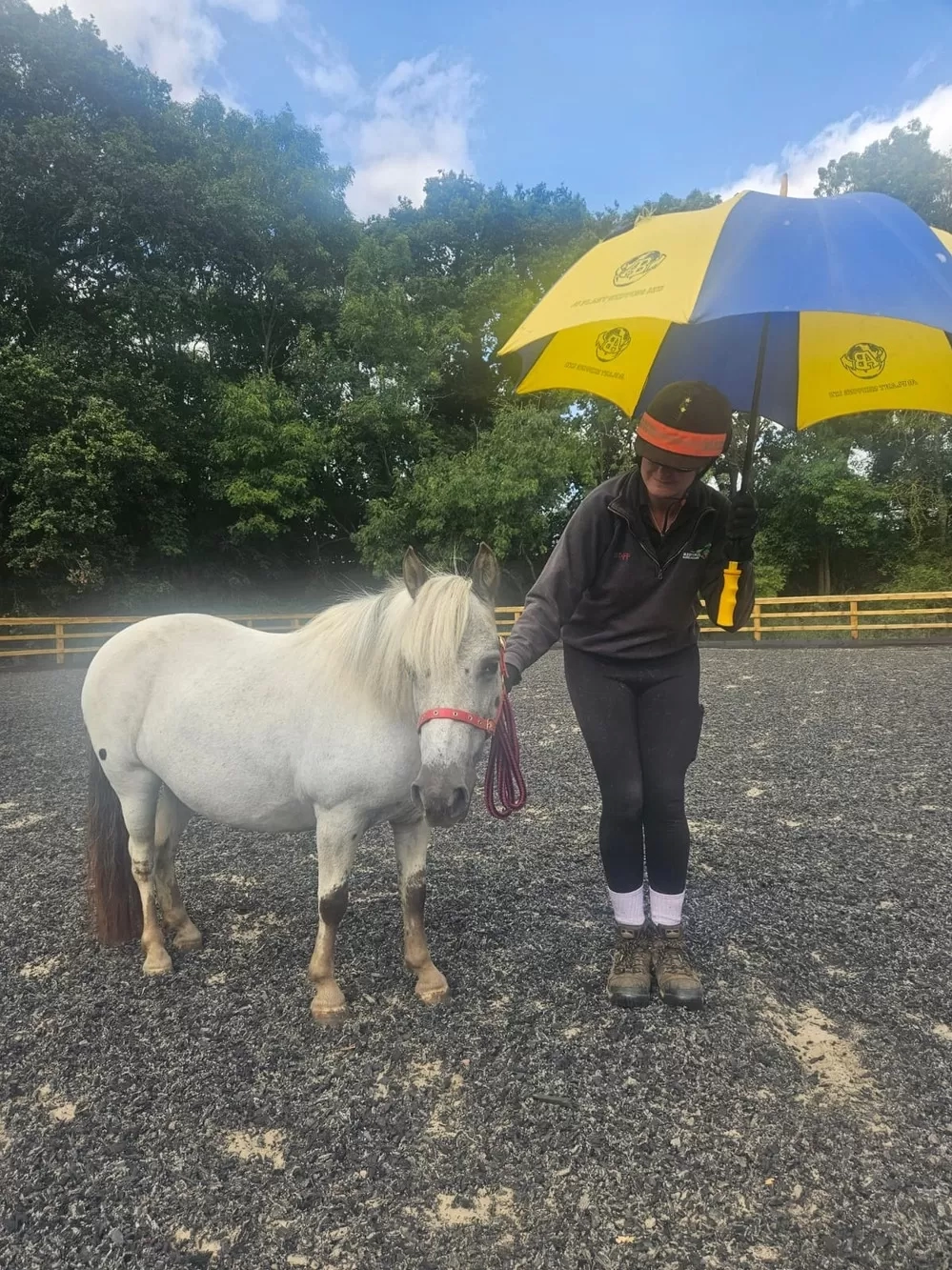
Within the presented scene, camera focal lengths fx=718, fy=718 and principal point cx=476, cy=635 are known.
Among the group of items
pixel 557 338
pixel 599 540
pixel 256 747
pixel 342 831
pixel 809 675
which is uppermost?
pixel 557 338

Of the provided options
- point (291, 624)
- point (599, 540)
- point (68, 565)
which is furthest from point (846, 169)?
point (599, 540)

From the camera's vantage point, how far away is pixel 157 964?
Result: 277cm

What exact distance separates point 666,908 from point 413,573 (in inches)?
57.4

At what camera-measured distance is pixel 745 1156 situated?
5.91ft

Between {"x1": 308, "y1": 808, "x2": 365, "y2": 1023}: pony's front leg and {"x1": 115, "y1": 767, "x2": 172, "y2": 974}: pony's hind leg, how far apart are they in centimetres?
74

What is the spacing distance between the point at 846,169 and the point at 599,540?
26.1 m

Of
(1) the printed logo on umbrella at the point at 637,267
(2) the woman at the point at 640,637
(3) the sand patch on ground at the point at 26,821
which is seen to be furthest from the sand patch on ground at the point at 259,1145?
(3) the sand patch on ground at the point at 26,821

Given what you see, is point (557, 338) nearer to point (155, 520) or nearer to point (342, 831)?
point (342, 831)

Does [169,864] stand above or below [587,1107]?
above

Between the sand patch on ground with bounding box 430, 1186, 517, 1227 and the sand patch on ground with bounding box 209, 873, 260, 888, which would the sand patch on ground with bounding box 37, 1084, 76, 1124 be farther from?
the sand patch on ground with bounding box 209, 873, 260, 888

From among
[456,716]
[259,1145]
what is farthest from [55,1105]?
[456,716]

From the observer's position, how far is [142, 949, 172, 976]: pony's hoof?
2.75 meters

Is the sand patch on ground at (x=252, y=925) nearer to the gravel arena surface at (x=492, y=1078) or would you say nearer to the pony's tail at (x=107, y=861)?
the gravel arena surface at (x=492, y=1078)

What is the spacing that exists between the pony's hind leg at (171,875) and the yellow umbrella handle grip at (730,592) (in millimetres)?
2257
